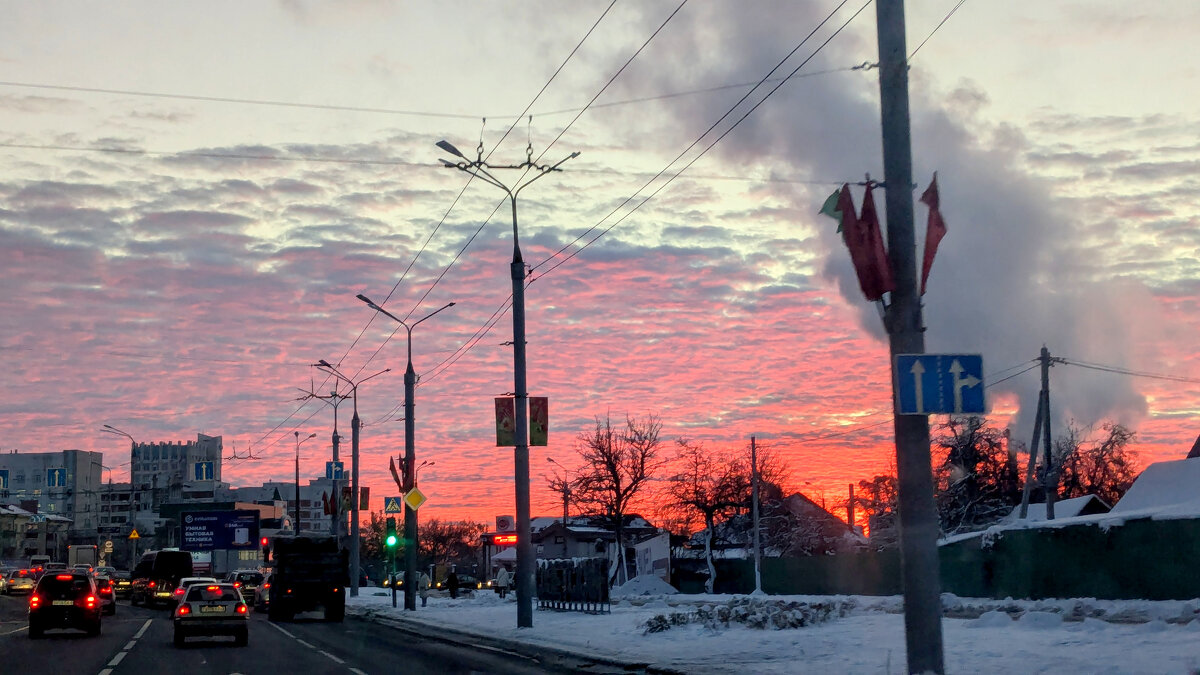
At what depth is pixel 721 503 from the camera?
283ft

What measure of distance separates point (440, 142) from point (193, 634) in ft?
45.4

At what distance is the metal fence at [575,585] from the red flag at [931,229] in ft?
84.6

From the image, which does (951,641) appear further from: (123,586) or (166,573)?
(123,586)

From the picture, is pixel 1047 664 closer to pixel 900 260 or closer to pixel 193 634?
pixel 900 260

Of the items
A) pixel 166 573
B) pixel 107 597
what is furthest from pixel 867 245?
pixel 166 573

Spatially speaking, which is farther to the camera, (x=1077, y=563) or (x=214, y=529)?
(x=214, y=529)

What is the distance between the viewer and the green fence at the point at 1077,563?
30.6m

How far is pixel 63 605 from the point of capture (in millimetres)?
34062

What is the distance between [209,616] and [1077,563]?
23.8 metres

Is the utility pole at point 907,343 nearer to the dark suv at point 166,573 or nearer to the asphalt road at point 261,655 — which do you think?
the asphalt road at point 261,655

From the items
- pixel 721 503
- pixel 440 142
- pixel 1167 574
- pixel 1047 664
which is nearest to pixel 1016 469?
pixel 721 503

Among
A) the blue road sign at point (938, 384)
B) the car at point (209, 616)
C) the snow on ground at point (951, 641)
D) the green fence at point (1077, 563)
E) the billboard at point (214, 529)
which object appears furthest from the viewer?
the billboard at point (214, 529)

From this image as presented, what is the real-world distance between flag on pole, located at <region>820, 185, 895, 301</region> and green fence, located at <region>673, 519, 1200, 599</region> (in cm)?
1999

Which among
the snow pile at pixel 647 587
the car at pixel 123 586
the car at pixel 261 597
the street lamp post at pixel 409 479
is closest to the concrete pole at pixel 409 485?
the street lamp post at pixel 409 479
